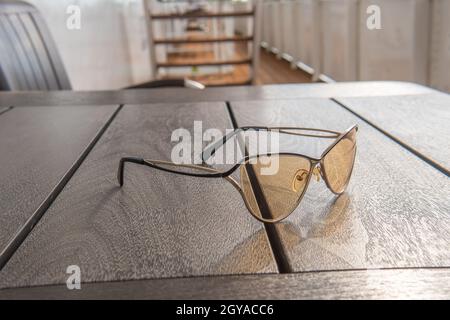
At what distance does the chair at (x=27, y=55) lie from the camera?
1.18m

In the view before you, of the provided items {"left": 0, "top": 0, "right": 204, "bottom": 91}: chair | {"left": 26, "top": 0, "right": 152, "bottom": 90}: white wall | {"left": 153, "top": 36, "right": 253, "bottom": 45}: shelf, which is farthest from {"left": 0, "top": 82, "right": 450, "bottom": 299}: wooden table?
{"left": 153, "top": 36, "right": 253, "bottom": 45}: shelf

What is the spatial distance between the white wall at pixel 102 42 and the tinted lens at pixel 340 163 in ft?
5.64

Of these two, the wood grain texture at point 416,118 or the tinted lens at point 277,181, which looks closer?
the tinted lens at point 277,181

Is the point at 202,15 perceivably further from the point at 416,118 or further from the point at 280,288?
the point at 280,288

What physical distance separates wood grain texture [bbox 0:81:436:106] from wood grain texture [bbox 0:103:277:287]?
1.42 ft

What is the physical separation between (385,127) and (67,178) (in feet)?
1.35

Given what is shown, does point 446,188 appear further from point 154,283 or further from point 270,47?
point 270,47

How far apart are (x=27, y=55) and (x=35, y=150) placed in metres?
0.79

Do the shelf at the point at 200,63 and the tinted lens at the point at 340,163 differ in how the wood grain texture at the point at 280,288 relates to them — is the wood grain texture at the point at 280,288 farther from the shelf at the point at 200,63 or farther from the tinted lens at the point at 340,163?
the shelf at the point at 200,63

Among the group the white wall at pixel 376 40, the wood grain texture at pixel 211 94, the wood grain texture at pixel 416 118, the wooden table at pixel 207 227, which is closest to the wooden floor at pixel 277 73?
the white wall at pixel 376 40

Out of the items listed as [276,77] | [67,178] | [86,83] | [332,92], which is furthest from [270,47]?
[67,178]

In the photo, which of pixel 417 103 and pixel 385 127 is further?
pixel 417 103

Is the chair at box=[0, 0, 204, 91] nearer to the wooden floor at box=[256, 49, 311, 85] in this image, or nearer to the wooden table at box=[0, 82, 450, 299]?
the wooden table at box=[0, 82, 450, 299]

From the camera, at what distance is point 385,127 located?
2.10 ft
